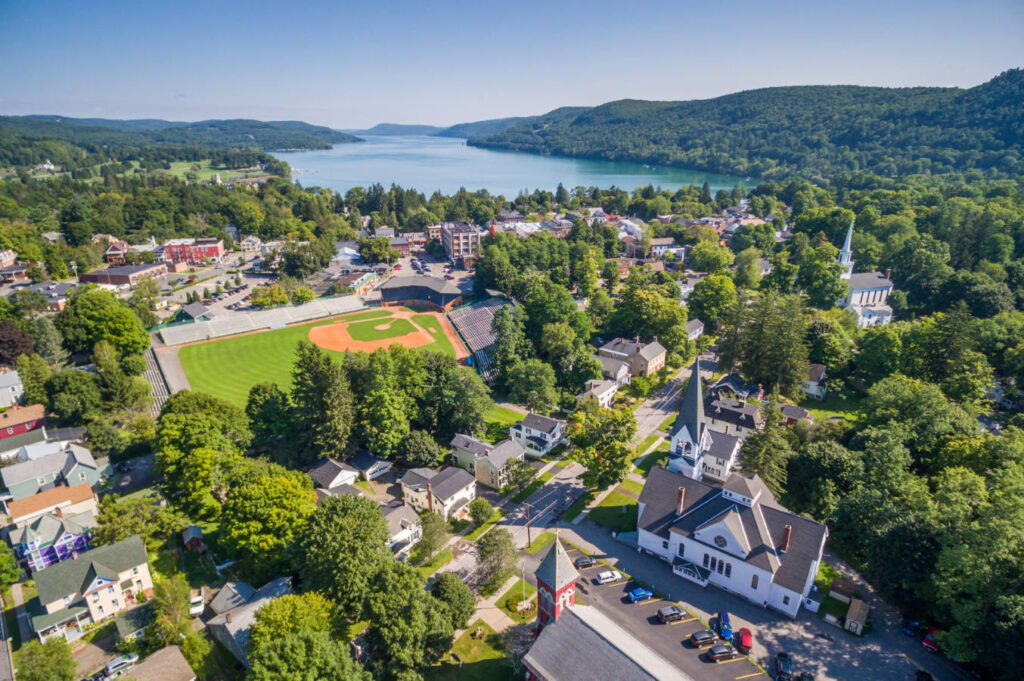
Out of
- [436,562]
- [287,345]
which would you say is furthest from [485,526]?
[287,345]

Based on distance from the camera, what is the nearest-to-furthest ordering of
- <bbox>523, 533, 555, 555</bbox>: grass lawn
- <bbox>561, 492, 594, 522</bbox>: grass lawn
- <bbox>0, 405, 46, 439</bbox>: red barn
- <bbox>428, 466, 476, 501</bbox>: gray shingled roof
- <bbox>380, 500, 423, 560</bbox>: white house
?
<bbox>380, 500, 423, 560</bbox>: white house
<bbox>523, 533, 555, 555</bbox>: grass lawn
<bbox>428, 466, 476, 501</bbox>: gray shingled roof
<bbox>561, 492, 594, 522</bbox>: grass lawn
<bbox>0, 405, 46, 439</bbox>: red barn

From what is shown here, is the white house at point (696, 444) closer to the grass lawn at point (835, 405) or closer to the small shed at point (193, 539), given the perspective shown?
the grass lawn at point (835, 405)

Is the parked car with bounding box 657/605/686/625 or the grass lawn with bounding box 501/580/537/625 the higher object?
the parked car with bounding box 657/605/686/625

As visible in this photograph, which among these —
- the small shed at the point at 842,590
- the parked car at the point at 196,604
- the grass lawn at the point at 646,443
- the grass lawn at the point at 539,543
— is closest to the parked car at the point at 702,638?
the small shed at the point at 842,590

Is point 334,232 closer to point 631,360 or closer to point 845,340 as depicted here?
point 631,360

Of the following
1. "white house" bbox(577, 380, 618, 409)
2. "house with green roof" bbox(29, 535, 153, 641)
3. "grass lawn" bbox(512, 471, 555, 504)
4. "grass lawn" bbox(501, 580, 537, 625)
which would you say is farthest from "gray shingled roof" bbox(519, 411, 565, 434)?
"house with green roof" bbox(29, 535, 153, 641)

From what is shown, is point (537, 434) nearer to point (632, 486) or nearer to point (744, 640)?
point (632, 486)

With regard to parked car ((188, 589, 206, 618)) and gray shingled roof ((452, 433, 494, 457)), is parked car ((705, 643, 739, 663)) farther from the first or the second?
parked car ((188, 589, 206, 618))
